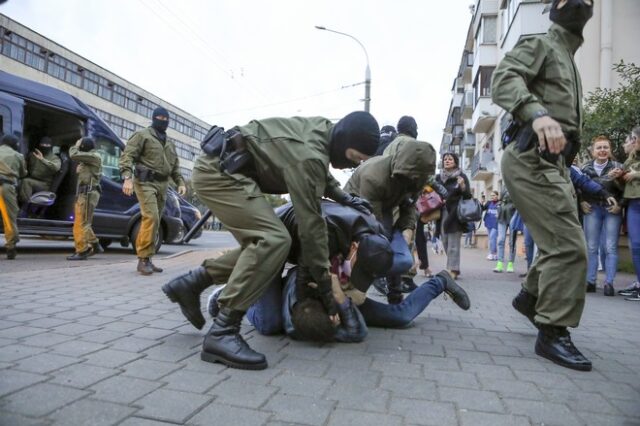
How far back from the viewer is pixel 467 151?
38062 millimetres

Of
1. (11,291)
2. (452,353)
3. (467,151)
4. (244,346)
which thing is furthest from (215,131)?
(467,151)

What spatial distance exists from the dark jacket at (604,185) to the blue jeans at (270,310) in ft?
14.5

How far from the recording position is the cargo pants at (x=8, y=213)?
6.79 meters

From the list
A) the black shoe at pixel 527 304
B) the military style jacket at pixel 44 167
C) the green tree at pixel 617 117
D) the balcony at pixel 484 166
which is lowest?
the black shoe at pixel 527 304

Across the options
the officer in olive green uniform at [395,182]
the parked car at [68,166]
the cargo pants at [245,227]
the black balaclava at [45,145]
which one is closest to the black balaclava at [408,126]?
the officer in olive green uniform at [395,182]

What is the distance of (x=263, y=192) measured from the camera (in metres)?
2.78

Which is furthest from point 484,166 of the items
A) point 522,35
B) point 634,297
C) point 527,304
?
point 527,304

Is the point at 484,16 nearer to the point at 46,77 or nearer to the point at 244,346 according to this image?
the point at 244,346

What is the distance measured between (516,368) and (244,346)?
57.4 inches

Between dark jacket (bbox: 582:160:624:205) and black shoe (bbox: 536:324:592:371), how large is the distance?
354cm

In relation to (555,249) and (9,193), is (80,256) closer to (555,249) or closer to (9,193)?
(9,193)

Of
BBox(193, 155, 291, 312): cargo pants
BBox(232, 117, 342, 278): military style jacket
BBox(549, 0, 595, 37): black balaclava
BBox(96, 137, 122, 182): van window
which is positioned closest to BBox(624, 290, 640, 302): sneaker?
BBox(549, 0, 595, 37): black balaclava

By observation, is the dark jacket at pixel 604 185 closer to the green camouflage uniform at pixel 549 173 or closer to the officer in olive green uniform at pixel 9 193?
the green camouflage uniform at pixel 549 173

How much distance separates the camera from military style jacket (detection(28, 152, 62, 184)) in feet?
26.9
